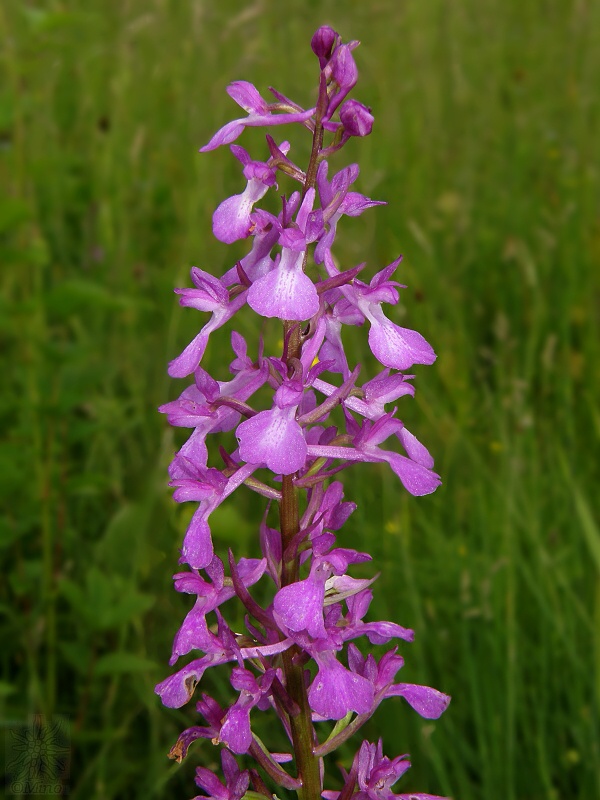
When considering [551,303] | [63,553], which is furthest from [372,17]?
[63,553]

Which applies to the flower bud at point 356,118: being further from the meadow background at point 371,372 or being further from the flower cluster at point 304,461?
the meadow background at point 371,372

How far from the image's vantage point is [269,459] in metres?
0.86

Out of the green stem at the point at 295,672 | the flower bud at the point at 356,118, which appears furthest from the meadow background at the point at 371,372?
the flower bud at the point at 356,118

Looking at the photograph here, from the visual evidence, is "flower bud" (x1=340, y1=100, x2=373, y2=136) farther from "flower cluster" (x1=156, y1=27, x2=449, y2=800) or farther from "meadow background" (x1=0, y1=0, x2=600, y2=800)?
"meadow background" (x1=0, y1=0, x2=600, y2=800)

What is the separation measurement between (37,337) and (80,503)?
426 mm

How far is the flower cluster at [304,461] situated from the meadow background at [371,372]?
53cm

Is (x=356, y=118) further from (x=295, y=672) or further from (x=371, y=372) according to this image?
(x=371, y=372)

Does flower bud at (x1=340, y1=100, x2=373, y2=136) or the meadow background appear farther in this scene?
the meadow background

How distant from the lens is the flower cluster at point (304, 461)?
916 millimetres

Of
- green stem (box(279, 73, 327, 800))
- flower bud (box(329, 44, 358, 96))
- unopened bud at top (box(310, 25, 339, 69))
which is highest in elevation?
unopened bud at top (box(310, 25, 339, 69))

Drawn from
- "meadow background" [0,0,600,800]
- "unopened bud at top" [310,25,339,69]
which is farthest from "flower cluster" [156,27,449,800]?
"meadow background" [0,0,600,800]

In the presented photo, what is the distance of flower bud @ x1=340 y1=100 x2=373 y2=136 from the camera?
914mm

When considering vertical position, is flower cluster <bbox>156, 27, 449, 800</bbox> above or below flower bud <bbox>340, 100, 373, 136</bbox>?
below

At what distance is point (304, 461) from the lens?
897mm
